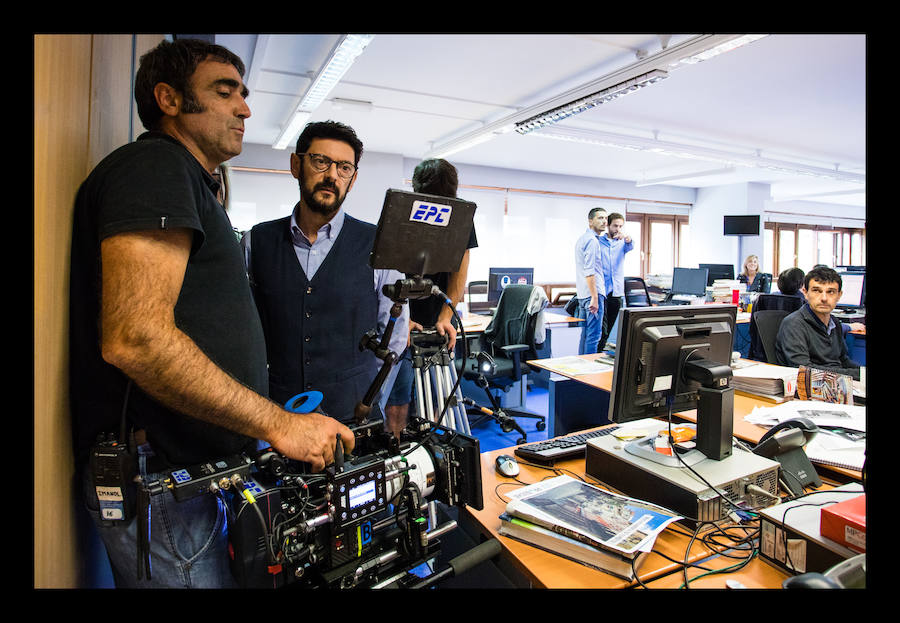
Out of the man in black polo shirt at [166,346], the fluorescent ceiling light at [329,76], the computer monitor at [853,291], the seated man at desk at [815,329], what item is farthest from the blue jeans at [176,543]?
the computer monitor at [853,291]

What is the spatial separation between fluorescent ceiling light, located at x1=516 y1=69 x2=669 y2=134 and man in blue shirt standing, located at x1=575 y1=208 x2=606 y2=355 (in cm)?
121

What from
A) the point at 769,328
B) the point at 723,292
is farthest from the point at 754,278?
the point at 769,328

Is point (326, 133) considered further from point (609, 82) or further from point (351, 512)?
point (609, 82)

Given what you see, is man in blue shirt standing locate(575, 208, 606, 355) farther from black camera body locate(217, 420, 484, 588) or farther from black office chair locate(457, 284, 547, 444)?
black camera body locate(217, 420, 484, 588)

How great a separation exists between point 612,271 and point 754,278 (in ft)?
11.7

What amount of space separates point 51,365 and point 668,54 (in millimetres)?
3640

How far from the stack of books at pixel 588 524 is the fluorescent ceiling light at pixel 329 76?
2.87 m

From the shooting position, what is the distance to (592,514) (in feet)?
3.63

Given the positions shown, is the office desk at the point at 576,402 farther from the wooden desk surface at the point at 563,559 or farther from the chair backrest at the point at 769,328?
the chair backrest at the point at 769,328

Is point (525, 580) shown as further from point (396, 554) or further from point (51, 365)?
point (51, 365)

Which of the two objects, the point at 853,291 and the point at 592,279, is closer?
the point at 853,291

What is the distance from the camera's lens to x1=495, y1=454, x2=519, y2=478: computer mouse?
4.69 feet
